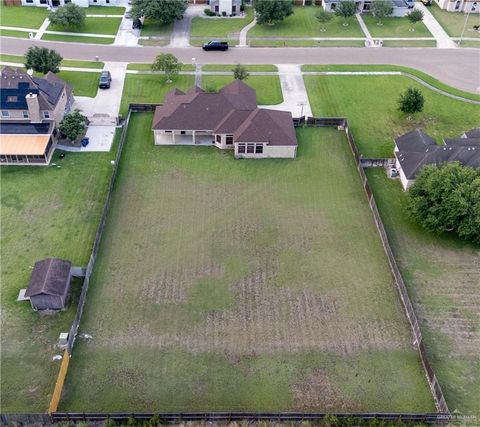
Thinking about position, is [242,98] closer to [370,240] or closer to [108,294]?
[370,240]

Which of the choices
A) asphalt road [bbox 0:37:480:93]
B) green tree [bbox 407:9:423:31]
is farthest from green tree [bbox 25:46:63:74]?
green tree [bbox 407:9:423:31]

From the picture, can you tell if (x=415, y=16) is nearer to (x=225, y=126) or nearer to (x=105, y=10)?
(x=225, y=126)

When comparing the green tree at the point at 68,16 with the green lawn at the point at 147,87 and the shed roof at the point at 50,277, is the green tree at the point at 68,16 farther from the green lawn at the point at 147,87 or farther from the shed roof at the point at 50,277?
the shed roof at the point at 50,277

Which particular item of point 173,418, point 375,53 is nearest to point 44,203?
point 173,418

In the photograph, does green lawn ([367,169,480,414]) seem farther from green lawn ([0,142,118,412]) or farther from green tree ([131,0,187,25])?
green tree ([131,0,187,25])

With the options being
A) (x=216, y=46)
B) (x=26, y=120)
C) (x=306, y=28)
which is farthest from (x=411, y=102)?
(x=26, y=120)
